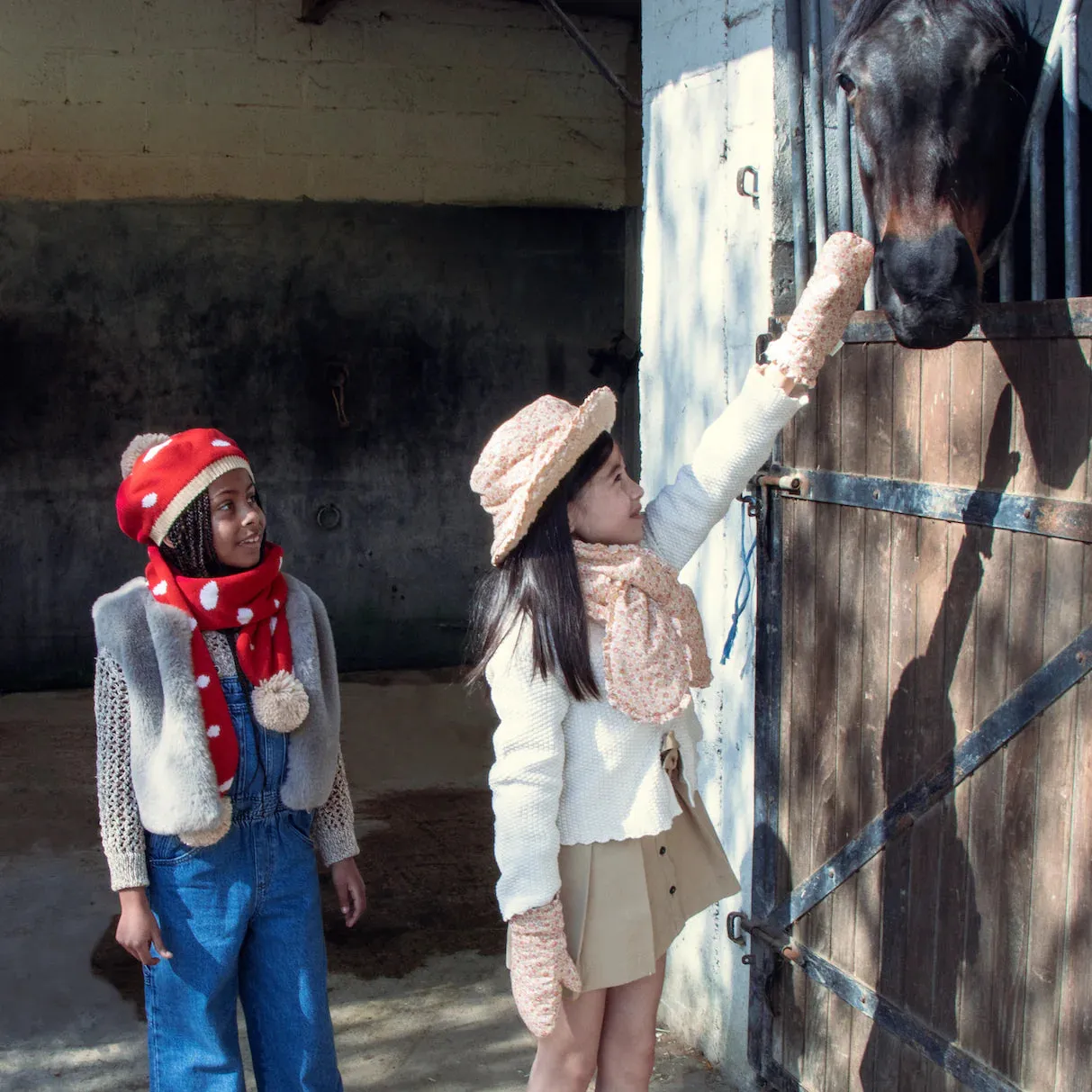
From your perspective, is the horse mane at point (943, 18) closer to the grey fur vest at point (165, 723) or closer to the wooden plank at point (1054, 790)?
the wooden plank at point (1054, 790)

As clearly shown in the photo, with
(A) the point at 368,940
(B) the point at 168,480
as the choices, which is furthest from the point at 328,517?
(B) the point at 168,480

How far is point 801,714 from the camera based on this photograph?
2.80 meters

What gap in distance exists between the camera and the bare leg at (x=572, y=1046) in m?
2.23

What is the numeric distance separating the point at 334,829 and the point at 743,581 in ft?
3.41

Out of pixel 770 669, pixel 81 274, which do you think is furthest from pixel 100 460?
pixel 770 669

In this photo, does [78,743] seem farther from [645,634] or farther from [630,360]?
[645,634]

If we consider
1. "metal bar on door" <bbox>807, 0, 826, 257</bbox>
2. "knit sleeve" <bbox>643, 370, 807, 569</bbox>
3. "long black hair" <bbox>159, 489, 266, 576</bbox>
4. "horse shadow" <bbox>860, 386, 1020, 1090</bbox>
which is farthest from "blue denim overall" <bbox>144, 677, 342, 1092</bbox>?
"metal bar on door" <bbox>807, 0, 826, 257</bbox>

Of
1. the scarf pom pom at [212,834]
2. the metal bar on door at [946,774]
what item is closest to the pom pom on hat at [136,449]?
the scarf pom pom at [212,834]

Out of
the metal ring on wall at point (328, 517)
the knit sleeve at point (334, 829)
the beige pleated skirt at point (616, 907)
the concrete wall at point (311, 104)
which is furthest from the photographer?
the metal ring on wall at point (328, 517)

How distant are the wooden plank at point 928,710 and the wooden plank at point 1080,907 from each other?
0.99ft

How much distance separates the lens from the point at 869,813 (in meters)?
2.60

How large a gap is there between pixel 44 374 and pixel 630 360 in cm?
309

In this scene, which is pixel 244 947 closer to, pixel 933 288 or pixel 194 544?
pixel 194 544

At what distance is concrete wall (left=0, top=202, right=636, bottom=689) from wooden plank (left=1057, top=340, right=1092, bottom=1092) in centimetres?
530
